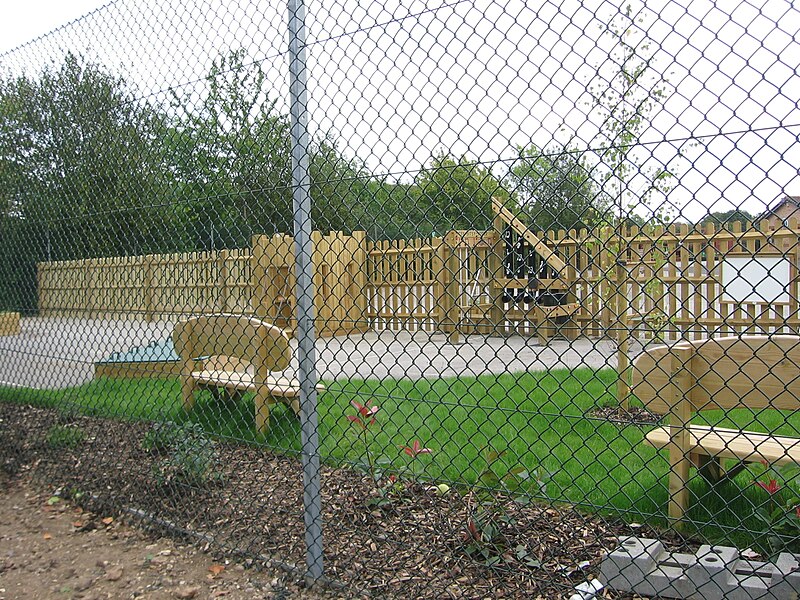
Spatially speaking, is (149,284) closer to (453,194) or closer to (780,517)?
(453,194)

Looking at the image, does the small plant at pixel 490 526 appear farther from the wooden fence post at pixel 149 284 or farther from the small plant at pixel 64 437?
the small plant at pixel 64 437

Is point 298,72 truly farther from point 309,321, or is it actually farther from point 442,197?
point 309,321

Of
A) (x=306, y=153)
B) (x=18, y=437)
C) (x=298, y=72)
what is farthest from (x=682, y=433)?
(x=18, y=437)

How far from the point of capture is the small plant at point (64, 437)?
447cm

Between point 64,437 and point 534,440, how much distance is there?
2.92 m

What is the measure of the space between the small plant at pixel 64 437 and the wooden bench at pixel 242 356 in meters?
0.77

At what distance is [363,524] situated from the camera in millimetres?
3174

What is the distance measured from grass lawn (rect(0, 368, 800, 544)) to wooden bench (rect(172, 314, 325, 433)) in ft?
0.60

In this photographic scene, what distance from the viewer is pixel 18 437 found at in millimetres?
4715

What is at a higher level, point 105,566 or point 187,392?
point 187,392

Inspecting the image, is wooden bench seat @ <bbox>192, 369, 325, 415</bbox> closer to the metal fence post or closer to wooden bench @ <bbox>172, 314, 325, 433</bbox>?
wooden bench @ <bbox>172, 314, 325, 433</bbox>

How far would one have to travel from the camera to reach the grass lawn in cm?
292

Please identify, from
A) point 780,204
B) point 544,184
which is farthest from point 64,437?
point 780,204

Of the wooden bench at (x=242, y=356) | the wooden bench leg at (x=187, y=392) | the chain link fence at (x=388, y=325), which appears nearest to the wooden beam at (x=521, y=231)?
the chain link fence at (x=388, y=325)
